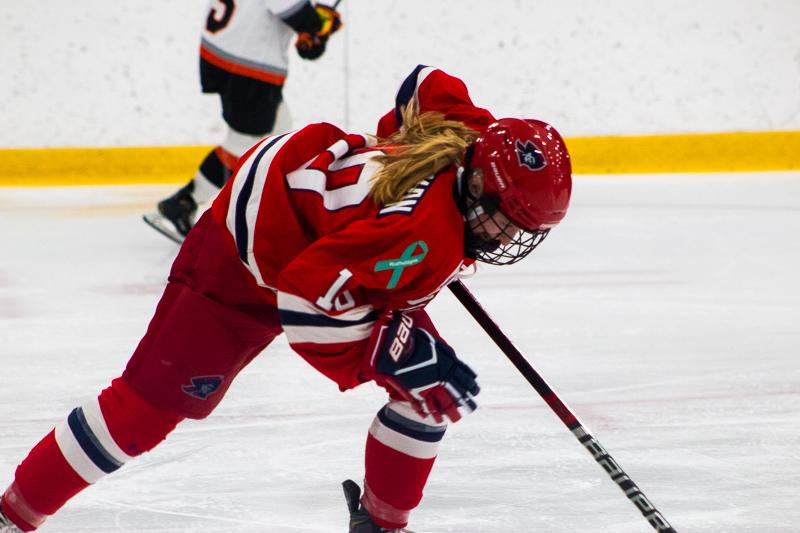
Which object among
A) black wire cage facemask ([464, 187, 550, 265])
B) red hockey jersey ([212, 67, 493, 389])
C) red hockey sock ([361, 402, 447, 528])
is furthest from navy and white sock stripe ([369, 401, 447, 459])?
black wire cage facemask ([464, 187, 550, 265])

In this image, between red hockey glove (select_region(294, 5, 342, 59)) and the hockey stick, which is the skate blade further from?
the hockey stick

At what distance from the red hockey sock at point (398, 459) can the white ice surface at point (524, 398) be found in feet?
0.55

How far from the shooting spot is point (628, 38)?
612cm

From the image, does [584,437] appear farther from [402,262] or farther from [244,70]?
[244,70]

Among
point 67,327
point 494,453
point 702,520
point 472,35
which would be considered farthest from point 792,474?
point 472,35

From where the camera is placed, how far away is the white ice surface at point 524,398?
6.24 feet

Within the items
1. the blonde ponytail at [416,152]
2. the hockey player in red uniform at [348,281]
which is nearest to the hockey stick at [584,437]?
the hockey player in red uniform at [348,281]

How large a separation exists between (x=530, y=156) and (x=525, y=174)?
3 centimetres

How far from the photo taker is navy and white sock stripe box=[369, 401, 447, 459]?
163cm

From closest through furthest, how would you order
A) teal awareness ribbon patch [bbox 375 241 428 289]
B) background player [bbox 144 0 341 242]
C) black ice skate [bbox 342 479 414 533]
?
teal awareness ribbon patch [bbox 375 241 428 289] → black ice skate [bbox 342 479 414 533] → background player [bbox 144 0 341 242]

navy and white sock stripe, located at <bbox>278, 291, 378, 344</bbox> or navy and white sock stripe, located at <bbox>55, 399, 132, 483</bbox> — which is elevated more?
navy and white sock stripe, located at <bbox>278, 291, 378, 344</bbox>

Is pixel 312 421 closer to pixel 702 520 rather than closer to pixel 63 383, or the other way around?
pixel 63 383

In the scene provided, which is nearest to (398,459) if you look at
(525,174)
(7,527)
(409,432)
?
(409,432)

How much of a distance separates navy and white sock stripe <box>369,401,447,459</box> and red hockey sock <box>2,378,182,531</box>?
0.91 ft
